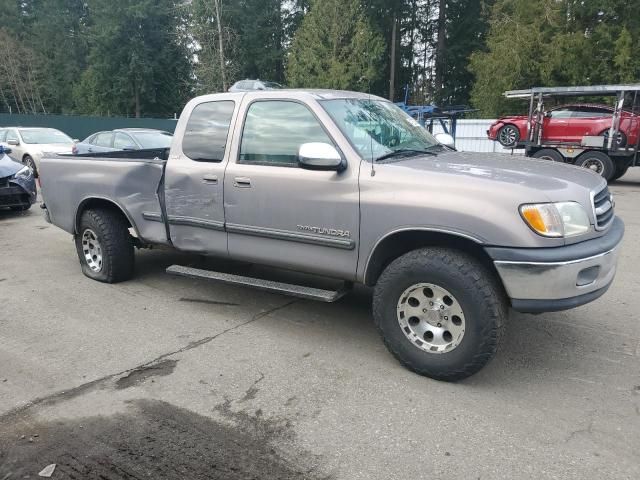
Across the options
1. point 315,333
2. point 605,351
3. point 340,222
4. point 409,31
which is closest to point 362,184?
point 340,222

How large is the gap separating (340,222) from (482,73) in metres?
28.5

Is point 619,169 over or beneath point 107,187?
beneath

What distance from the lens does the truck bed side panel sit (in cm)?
499

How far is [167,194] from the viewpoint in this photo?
15.8 feet

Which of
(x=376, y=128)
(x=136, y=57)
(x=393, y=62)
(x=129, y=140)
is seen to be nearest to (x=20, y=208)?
(x=129, y=140)

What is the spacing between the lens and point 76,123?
30359mm

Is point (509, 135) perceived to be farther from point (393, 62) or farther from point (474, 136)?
point (393, 62)

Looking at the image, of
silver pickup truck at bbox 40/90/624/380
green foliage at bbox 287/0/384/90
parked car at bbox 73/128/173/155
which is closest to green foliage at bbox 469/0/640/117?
green foliage at bbox 287/0/384/90

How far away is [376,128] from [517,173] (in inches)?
46.9

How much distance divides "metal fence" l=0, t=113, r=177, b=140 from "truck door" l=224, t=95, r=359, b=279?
87.5 feet

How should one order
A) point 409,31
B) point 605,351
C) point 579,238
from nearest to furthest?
point 579,238 < point 605,351 < point 409,31

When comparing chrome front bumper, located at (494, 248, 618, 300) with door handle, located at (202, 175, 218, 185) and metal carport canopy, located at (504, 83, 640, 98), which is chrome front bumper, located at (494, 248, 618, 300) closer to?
door handle, located at (202, 175, 218, 185)

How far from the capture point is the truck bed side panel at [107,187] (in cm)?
499

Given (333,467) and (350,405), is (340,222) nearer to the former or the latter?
(350,405)
